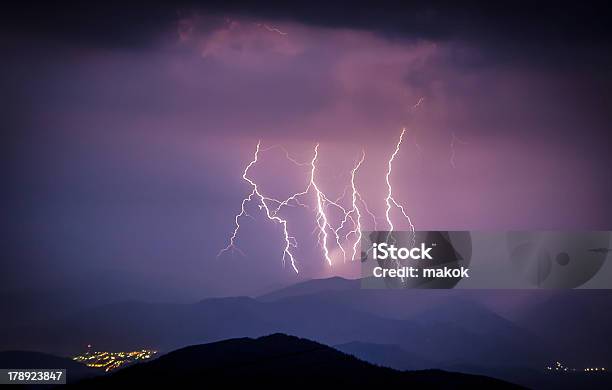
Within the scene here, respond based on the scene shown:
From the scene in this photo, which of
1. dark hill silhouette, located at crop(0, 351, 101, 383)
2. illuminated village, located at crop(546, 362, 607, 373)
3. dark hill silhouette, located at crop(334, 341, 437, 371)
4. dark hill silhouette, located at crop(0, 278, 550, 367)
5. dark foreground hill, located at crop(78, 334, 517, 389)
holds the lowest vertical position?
dark foreground hill, located at crop(78, 334, 517, 389)

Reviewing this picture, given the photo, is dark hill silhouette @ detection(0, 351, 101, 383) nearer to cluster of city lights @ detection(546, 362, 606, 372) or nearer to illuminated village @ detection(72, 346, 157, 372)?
illuminated village @ detection(72, 346, 157, 372)

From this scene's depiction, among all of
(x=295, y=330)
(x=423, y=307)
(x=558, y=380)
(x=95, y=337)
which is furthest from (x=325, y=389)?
(x=423, y=307)

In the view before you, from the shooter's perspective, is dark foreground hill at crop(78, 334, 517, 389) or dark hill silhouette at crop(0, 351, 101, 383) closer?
dark foreground hill at crop(78, 334, 517, 389)

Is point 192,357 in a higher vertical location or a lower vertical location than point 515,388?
higher

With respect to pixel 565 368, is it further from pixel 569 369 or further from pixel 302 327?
pixel 302 327

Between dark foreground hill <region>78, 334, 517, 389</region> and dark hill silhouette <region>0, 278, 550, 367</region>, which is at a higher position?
dark hill silhouette <region>0, 278, 550, 367</region>

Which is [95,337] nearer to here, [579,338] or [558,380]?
[558,380]

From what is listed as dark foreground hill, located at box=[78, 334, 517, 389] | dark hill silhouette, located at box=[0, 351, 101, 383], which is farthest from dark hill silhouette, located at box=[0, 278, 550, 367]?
dark foreground hill, located at box=[78, 334, 517, 389]
